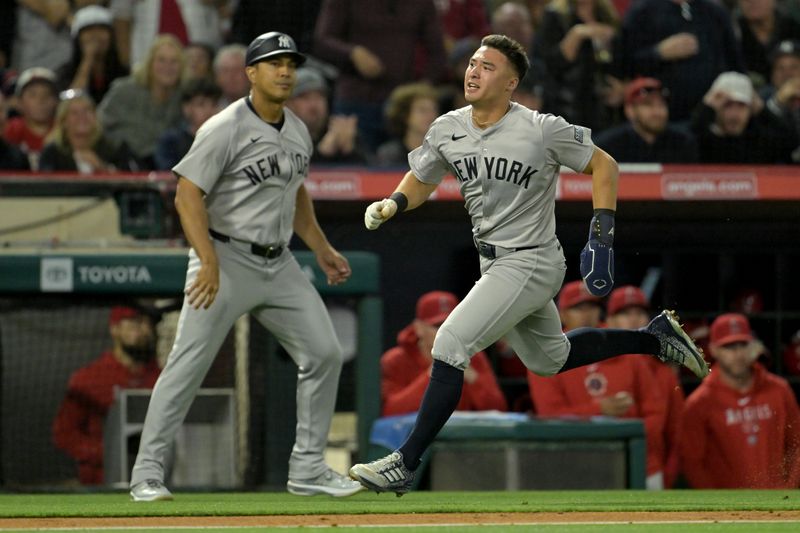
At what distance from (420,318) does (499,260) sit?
8.20 ft

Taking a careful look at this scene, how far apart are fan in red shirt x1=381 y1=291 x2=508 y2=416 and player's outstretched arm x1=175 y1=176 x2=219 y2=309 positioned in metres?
1.91

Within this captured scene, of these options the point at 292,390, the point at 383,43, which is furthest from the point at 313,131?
the point at 292,390

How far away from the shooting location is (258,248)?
6.10 metres

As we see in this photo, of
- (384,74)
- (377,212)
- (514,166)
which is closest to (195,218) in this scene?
(377,212)

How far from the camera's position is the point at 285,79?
19.9ft

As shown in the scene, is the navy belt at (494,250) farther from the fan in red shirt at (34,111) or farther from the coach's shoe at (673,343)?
the fan in red shirt at (34,111)

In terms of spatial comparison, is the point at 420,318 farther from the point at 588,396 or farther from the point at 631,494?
the point at 631,494

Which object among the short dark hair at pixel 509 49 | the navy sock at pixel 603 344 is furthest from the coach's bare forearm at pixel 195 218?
the navy sock at pixel 603 344

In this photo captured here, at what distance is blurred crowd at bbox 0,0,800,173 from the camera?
381 inches

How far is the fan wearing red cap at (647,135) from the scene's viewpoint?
9545 millimetres

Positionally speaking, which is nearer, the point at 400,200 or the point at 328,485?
the point at 400,200

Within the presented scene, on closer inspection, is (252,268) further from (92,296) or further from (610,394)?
(610,394)

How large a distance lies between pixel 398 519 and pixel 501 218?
1.13 meters

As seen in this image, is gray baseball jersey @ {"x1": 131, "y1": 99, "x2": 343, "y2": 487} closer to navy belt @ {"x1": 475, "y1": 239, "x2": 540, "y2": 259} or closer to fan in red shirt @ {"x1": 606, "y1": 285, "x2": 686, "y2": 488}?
navy belt @ {"x1": 475, "y1": 239, "x2": 540, "y2": 259}
